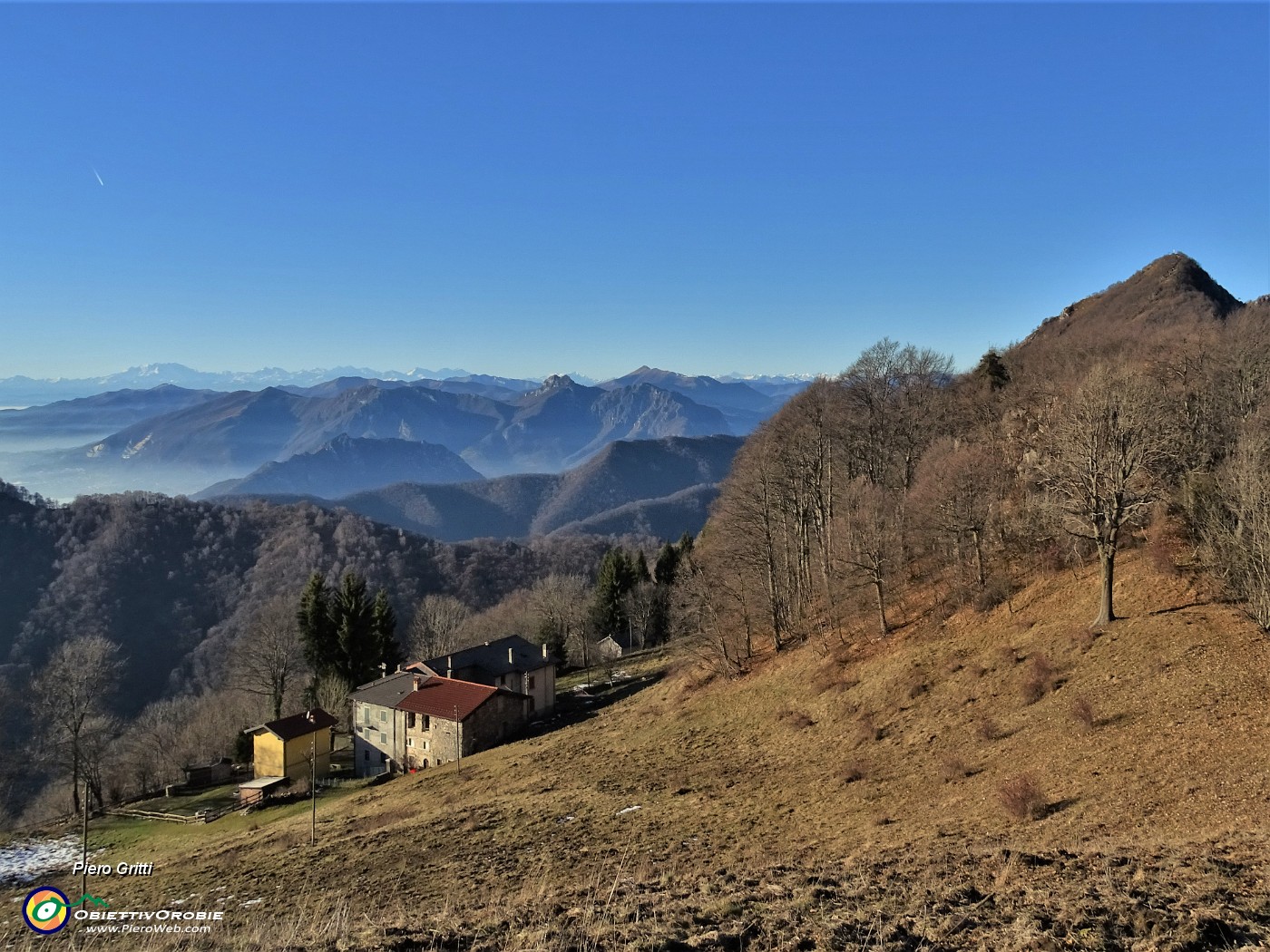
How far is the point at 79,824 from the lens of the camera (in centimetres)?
4306

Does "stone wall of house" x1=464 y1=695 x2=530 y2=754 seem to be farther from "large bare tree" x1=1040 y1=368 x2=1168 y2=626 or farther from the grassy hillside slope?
"large bare tree" x1=1040 y1=368 x2=1168 y2=626

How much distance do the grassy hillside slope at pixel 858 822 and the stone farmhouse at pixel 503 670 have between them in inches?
578

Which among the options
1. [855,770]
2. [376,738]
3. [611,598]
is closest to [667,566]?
[611,598]

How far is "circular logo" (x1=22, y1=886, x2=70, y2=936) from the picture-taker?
15.4 metres

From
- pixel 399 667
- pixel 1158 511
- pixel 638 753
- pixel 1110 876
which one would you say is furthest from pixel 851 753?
pixel 399 667

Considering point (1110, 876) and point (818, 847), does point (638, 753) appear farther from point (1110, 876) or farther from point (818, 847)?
point (1110, 876)

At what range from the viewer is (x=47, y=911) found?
17.0m

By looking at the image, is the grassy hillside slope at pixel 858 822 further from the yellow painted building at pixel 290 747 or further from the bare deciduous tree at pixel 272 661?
the bare deciduous tree at pixel 272 661

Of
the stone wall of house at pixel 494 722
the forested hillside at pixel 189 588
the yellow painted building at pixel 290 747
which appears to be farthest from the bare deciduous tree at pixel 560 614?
the yellow painted building at pixel 290 747

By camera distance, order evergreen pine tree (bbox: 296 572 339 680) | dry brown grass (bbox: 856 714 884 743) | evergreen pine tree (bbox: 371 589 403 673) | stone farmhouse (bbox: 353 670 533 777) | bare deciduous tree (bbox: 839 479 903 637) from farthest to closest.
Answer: evergreen pine tree (bbox: 371 589 403 673), evergreen pine tree (bbox: 296 572 339 680), stone farmhouse (bbox: 353 670 533 777), bare deciduous tree (bbox: 839 479 903 637), dry brown grass (bbox: 856 714 884 743)

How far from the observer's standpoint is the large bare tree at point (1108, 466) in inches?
949

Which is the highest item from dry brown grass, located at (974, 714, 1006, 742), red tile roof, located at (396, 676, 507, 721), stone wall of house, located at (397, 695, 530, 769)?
dry brown grass, located at (974, 714, 1006, 742)

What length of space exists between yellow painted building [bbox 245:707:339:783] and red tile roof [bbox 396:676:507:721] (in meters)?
7.66

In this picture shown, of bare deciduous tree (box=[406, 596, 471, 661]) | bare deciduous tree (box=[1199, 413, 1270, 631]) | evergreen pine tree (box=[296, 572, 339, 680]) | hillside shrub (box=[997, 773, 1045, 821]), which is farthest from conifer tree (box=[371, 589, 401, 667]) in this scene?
bare deciduous tree (box=[1199, 413, 1270, 631])
